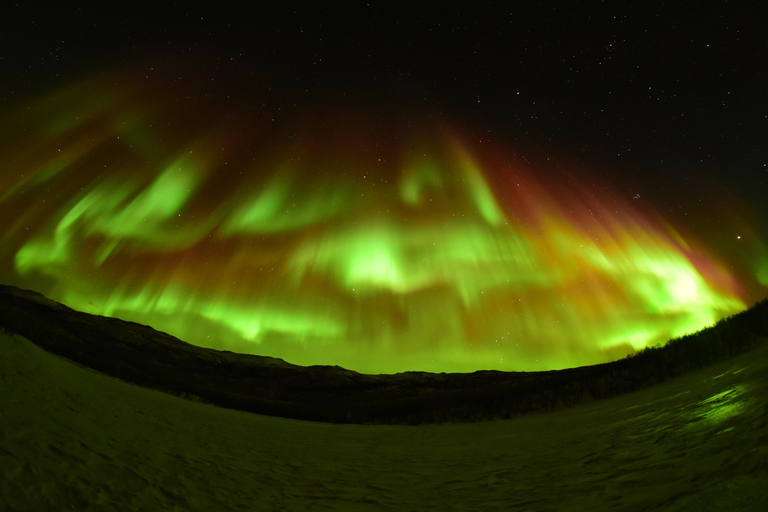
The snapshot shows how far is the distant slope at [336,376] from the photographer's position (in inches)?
752

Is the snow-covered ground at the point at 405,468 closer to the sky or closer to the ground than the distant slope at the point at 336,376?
closer to the ground

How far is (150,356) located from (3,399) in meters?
98.1

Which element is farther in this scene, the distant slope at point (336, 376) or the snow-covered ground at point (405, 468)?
the distant slope at point (336, 376)

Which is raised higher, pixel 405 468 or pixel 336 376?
pixel 336 376

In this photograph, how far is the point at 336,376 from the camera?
99.5 metres

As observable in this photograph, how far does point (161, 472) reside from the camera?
239 inches

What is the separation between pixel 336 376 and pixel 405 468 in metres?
95.3

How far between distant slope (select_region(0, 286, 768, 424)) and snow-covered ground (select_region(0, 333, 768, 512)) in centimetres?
1124

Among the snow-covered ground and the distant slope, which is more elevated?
the distant slope

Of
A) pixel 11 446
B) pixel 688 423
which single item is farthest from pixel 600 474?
pixel 11 446

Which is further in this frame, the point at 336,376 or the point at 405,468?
the point at 336,376

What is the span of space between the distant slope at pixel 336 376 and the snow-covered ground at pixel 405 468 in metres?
11.2

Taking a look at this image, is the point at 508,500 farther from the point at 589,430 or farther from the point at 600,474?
the point at 589,430

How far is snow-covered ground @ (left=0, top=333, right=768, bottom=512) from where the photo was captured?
13.3 feet
